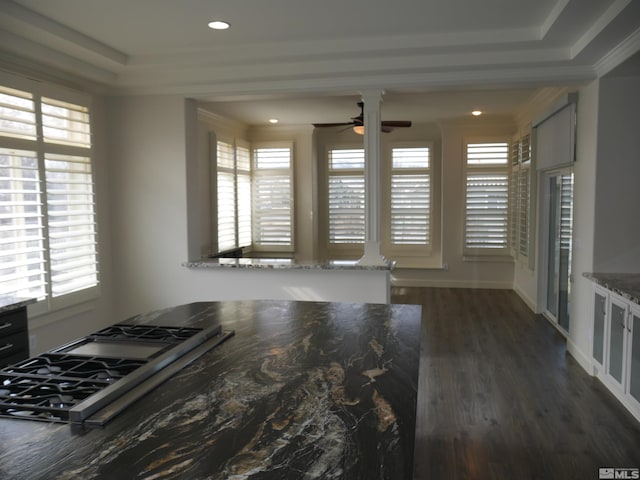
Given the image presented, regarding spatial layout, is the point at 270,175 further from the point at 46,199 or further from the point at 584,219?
the point at 584,219

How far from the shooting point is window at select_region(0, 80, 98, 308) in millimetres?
3584

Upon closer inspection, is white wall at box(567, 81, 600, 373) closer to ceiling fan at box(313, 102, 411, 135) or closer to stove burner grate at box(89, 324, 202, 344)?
ceiling fan at box(313, 102, 411, 135)

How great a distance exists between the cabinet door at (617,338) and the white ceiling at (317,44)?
1.74m

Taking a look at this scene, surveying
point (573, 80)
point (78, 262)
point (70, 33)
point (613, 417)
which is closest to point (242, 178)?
point (78, 262)

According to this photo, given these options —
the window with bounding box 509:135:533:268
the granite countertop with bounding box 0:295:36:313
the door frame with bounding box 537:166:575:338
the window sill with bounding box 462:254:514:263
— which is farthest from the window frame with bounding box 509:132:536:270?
the granite countertop with bounding box 0:295:36:313

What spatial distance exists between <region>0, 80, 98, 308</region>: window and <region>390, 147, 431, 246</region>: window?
16.8ft

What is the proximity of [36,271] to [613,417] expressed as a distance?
4269mm

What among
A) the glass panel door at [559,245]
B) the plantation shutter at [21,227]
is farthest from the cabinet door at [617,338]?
the plantation shutter at [21,227]

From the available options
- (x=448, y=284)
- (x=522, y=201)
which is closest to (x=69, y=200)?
(x=522, y=201)

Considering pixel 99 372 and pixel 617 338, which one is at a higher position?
pixel 99 372

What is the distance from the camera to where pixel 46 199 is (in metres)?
3.92

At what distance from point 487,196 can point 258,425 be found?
7.27 metres

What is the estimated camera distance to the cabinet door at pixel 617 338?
3434 millimetres

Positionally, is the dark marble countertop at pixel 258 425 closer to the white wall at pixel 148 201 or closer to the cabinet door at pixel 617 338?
the cabinet door at pixel 617 338
